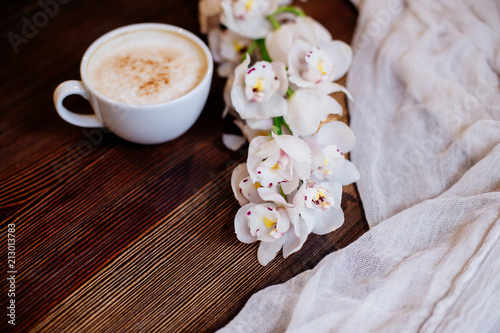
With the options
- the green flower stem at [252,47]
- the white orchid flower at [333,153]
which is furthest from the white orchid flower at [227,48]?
the white orchid flower at [333,153]

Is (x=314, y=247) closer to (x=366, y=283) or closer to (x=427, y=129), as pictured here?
(x=366, y=283)

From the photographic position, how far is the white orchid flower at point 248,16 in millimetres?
740

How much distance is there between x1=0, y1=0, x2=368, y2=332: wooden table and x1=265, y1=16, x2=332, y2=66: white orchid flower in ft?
0.46

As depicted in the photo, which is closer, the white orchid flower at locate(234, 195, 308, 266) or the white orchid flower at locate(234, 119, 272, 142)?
the white orchid flower at locate(234, 195, 308, 266)

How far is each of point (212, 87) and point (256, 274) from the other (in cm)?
37

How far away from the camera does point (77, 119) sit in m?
0.68

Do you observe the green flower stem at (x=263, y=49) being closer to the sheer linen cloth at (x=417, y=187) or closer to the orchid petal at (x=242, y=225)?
the sheer linen cloth at (x=417, y=187)

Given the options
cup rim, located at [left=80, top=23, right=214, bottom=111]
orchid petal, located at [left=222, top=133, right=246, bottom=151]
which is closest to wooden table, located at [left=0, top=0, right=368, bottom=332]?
orchid petal, located at [left=222, top=133, right=246, bottom=151]

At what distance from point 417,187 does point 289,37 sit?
31cm

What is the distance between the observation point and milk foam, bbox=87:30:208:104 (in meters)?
0.65

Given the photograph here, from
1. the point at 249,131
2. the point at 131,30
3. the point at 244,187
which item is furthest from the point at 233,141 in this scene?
the point at 131,30

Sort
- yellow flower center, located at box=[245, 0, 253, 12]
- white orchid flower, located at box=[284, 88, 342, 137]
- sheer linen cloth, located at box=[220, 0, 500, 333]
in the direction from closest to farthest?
sheer linen cloth, located at box=[220, 0, 500, 333]
white orchid flower, located at box=[284, 88, 342, 137]
yellow flower center, located at box=[245, 0, 253, 12]

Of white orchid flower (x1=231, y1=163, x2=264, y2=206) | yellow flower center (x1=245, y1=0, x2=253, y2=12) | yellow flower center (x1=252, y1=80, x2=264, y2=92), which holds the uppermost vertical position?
yellow flower center (x1=245, y1=0, x2=253, y2=12)

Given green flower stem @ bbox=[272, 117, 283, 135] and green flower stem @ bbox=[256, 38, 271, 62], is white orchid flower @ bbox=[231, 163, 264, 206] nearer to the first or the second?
green flower stem @ bbox=[272, 117, 283, 135]
